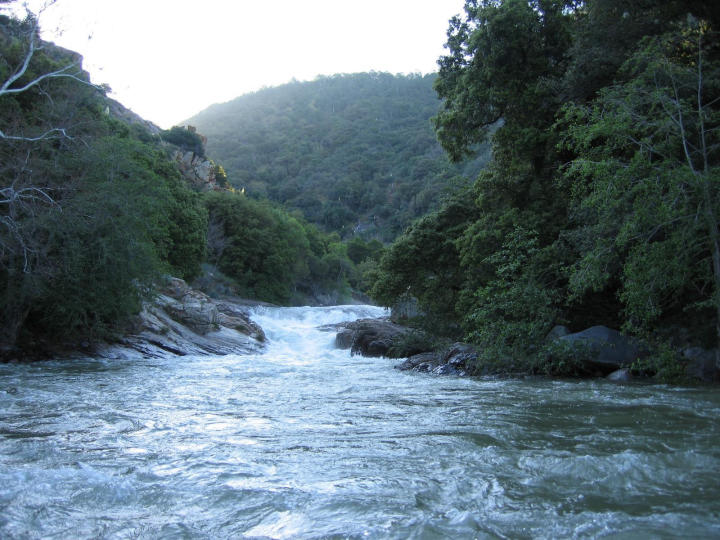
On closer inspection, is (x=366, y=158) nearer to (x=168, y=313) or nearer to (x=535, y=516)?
(x=168, y=313)

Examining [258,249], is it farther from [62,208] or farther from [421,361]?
[421,361]

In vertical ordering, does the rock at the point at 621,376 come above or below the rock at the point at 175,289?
below

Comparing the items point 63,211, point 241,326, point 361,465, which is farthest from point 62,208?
point 361,465

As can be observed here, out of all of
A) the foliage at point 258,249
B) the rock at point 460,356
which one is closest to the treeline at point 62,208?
the rock at point 460,356

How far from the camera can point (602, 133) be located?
10062 millimetres

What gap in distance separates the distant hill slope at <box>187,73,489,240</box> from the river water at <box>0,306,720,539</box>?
59.0m

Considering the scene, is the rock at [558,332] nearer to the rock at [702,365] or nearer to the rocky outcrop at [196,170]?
the rock at [702,365]

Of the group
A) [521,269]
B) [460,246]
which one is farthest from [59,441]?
[460,246]

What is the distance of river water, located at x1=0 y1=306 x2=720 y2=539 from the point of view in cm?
333

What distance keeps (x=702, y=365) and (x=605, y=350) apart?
1985 mm

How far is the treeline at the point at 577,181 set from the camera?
9.46 meters

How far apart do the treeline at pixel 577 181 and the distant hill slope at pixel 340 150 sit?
1927 inches

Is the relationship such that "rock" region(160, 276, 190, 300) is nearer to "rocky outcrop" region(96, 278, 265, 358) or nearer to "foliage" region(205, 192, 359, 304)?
"rocky outcrop" region(96, 278, 265, 358)

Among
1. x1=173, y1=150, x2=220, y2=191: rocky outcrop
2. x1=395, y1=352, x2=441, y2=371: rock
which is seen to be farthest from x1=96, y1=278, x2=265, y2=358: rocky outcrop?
x1=173, y1=150, x2=220, y2=191: rocky outcrop
